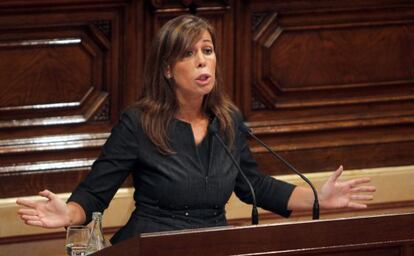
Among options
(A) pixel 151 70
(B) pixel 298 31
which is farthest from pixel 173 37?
(B) pixel 298 31

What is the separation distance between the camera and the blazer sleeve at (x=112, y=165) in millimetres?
3705

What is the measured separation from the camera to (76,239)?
11.5 feet

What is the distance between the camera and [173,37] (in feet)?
12.3

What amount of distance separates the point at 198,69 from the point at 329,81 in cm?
182

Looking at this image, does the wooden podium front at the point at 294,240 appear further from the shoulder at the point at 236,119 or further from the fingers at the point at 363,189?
the shoulder at the point at 236,119

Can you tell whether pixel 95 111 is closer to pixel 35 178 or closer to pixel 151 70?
pixel 35 178

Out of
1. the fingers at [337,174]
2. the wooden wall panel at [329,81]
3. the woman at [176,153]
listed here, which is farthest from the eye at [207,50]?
the wooden wall panel at [329,81]

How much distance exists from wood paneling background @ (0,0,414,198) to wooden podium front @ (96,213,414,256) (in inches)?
77.5

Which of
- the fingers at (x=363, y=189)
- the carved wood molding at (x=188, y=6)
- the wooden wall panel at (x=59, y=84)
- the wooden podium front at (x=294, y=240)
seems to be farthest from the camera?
the carved wood molding at (x=188, y=6)

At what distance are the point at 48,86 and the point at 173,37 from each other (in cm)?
131

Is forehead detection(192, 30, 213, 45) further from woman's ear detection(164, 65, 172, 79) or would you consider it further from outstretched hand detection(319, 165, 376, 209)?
outstretched hand detection(319, 165, 376, 209)

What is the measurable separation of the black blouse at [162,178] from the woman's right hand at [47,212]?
112mm

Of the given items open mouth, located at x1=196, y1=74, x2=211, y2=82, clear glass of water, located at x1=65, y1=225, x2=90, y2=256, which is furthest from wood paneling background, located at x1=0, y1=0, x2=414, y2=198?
clear glass of water, located at x1=65, y1=225, x2=90, y2=256

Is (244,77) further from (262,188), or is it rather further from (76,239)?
(76,239)
